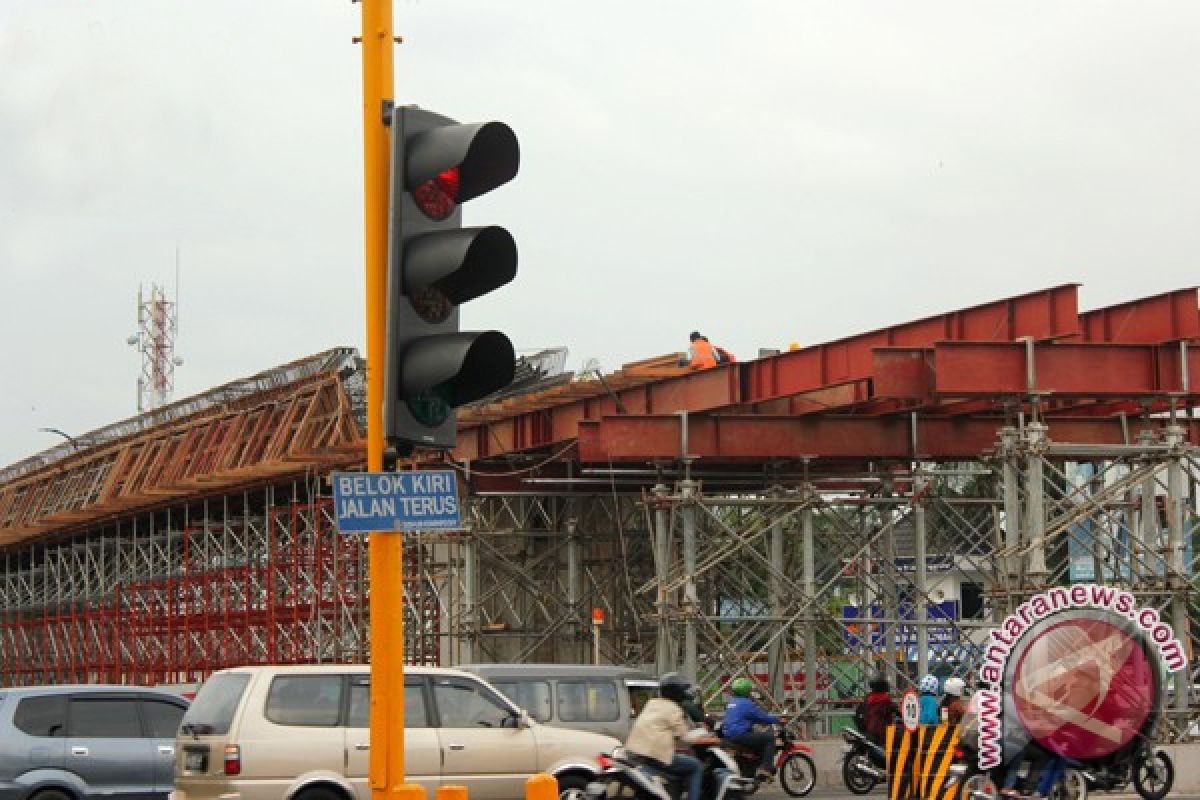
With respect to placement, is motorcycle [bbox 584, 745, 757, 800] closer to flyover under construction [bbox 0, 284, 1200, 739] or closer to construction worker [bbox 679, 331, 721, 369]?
flyover under construction [bbox 0, 284, 1200, 739]

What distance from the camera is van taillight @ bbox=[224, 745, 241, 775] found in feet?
49.9

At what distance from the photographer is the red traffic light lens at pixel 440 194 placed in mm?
7969

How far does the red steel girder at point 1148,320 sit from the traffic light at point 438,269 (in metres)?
20.6

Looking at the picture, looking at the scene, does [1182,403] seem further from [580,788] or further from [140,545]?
[140,545]

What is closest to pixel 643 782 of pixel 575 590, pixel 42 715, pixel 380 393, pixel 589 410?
pixel 42 715

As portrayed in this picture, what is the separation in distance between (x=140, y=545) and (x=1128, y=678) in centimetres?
5404

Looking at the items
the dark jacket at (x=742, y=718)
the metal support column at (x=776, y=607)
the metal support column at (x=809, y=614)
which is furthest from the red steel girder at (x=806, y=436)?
the dark jacket at (x=742, y=718)

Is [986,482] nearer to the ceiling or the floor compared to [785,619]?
nearer to the ceiling

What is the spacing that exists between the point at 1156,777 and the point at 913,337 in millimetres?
9927

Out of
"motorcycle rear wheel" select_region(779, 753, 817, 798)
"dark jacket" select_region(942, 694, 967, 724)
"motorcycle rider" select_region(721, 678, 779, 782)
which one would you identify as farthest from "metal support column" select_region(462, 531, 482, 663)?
"dark jacket" select_region(942, 694, 967, 724)

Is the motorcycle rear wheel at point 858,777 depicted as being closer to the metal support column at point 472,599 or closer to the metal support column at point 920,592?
the metal support column at point 920,592

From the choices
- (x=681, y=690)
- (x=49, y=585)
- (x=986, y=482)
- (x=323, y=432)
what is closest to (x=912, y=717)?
(x=681, y=690)

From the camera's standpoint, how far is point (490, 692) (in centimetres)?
1688

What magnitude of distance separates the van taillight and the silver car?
10.7ft
